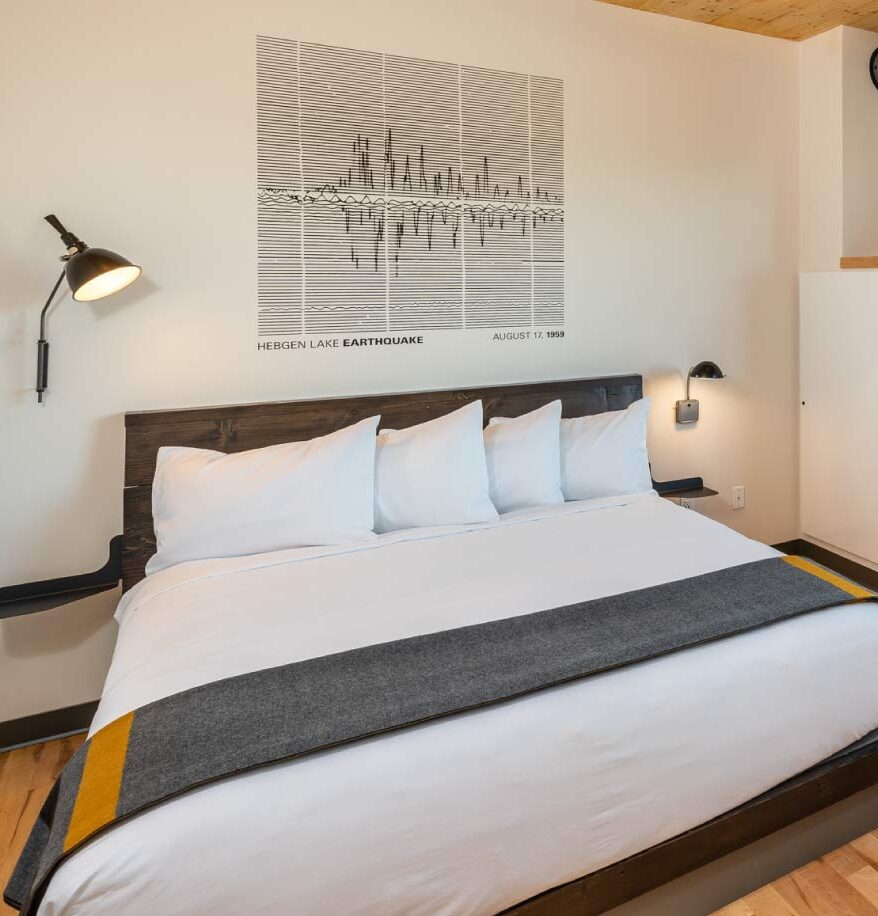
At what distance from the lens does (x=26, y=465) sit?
89.2 inches

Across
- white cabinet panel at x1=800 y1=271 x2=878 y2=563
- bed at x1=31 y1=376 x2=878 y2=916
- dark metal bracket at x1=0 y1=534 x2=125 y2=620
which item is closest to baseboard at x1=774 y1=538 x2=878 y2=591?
white cabinet panel at x1=800 y1=271 x2=878 y2=563

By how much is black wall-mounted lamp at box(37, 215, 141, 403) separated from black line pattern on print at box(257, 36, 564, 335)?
50 cm

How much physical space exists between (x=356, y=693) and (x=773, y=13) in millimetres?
3313

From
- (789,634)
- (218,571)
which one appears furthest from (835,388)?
(218,571)

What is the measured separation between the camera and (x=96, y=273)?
203 cm

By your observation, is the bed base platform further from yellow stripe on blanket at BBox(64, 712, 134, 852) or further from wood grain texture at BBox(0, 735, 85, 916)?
wood grain texture at BBox(0, 735, 85, 916)

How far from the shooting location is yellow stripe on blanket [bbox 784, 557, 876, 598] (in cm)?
180

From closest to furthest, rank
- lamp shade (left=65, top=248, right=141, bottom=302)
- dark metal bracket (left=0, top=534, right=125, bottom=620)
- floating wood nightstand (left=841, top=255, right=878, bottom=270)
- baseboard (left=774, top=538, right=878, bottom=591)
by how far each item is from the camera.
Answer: lamp shade (left=65, top=248, right=141, bottom=302) < dark metal bracket (left=0, top=534, right=125, bottom=620) < floating wood nightstand (left=841, top=255, right=878, bottom=270) < baseboard (left=774, top=538, right=878, bottom=591)

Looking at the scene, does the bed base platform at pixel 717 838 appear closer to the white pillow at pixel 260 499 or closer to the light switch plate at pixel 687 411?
the white pillow at pixel 260 499

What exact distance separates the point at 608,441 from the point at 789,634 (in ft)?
3.99

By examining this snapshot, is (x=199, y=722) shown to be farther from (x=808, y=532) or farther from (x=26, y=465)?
(x=808, y=532)

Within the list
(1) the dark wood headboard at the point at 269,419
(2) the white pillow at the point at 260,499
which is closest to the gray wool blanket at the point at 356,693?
(2) the white pillow at the point at 260,499

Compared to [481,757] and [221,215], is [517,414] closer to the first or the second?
[221,215]

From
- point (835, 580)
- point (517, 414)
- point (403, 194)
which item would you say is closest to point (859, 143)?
point (517, 414)
